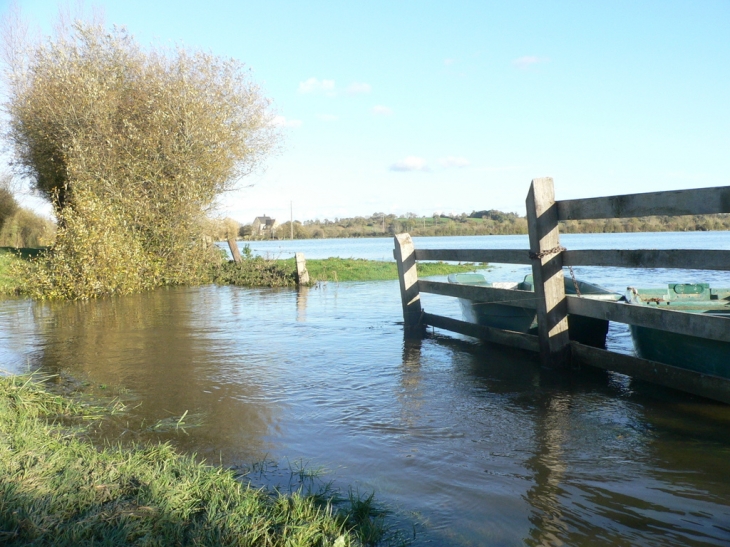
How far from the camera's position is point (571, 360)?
7035 millimetres

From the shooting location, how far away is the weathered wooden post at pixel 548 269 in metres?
6.92

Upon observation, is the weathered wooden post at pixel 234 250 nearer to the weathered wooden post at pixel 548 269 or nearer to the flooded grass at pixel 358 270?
the flooded grass at pixel 358 270

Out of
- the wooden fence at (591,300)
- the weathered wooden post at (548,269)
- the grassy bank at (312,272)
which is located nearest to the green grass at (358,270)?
the grassy bank at (312,272)

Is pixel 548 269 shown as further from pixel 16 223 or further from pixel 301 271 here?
pixel 16 223

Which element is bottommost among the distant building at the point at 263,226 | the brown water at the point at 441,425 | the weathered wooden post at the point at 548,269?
the brown water at the point at 441,425

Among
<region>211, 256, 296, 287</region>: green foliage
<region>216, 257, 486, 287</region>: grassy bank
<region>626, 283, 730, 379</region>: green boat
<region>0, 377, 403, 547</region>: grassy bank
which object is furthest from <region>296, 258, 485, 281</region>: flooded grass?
<region>0, 377, 403, 547</region>: grassy bank

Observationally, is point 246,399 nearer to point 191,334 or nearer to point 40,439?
point 40,439

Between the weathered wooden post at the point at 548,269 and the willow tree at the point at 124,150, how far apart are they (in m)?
12.8

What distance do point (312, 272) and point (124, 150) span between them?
7613 mm

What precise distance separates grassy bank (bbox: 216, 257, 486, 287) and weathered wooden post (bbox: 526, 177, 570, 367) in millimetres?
13087

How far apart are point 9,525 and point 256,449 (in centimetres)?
196

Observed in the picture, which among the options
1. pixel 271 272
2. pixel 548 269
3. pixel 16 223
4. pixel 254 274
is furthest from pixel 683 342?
pixel 16 223

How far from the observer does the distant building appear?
67.7 m

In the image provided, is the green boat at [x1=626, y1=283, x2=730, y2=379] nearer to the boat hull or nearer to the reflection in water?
the boat hull
